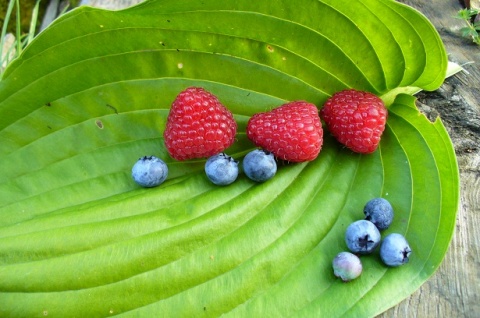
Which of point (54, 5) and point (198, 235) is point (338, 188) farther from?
point (54, 5)

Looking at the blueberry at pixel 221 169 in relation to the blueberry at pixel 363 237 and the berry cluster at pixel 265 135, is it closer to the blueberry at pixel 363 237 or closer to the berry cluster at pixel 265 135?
the berry cluster at pixel 265 135

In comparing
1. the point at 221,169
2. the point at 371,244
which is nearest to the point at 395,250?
the point at 371,244

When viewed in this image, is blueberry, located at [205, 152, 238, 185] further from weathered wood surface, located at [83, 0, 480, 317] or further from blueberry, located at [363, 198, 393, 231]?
weathered wood surface, located at [83, 0, 480, 317]

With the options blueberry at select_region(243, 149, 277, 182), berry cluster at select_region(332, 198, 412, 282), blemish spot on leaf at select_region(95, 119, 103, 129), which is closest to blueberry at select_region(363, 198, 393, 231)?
berry cluster at select_region(332, 198, 412, 282)

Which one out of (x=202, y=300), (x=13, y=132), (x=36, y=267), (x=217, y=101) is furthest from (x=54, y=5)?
(x=202, y=300)

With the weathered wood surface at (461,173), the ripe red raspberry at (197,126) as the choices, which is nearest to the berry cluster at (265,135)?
the ripe red raspberry at (197,126)
